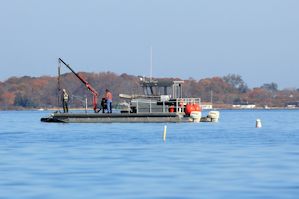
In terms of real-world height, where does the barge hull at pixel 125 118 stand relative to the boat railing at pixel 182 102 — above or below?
below

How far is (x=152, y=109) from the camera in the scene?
67.5 m

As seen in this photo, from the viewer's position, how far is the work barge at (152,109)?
66062 mm

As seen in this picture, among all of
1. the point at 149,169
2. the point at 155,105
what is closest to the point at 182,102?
the point at 155,105

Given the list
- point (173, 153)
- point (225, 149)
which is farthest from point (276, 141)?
point (173, 153)

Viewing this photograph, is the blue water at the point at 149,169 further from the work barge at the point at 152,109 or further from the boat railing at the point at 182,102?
the boat railing at the point at 182,102

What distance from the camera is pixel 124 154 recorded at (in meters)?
36.9

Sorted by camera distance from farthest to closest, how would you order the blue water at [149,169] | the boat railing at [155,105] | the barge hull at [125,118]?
the boat railing at [155,105] → the barge hull at [125,118] → the blue water at [149,169]

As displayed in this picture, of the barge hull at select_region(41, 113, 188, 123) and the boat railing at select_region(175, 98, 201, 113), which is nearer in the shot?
the barge hull at select_region(41, 113, 188, 123)

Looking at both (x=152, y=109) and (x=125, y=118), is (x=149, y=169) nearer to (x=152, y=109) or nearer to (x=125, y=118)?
(x=125, y=118)

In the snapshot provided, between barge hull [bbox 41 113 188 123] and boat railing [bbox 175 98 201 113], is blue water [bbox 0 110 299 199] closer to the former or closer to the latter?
barge hull [bbox 41 113 188 123]

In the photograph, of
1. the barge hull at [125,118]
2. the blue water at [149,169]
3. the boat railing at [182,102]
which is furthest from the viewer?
the boat railing at [182,102]

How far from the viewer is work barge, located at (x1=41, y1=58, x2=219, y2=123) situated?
66062mm

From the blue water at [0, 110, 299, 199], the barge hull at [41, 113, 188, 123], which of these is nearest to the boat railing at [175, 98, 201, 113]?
the barge hull at [41, 113, 188, 123]

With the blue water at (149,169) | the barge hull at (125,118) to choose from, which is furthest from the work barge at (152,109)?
the blue water at (149,169)
